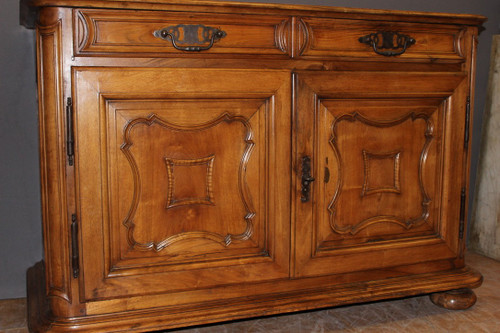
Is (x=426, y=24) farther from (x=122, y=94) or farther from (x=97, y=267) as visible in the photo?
(x=97, y=267)

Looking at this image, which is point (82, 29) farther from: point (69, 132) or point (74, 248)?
point (74, 248)

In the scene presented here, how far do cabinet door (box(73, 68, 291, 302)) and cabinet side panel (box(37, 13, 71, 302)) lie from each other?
46 mm

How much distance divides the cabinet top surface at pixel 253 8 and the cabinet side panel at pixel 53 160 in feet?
0.30

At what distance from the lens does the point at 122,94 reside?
4.40 feet

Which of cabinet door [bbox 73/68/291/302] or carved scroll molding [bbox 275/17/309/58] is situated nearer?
cabinet door [bbox 73/68/291/302]

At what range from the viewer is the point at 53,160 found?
1337mm

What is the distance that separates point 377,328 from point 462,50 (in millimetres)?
889

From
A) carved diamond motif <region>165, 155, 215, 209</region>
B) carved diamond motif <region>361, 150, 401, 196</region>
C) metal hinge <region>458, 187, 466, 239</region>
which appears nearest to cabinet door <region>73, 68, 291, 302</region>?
carved diamond motif <region>165, 155, 215, 209</region>

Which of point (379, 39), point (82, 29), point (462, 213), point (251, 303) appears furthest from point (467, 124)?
point (82, 29)

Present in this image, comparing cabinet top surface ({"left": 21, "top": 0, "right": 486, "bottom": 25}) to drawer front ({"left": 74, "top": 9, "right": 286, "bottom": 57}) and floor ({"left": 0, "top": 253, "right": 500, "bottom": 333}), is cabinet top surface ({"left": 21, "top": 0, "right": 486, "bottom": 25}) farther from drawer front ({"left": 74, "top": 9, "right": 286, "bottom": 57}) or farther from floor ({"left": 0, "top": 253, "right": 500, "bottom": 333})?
floor ({"left": 0, "top": 253, "right": 500, "bottom": 333})

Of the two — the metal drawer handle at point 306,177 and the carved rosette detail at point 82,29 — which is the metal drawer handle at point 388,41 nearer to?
the metal drawer handle at point 306,177

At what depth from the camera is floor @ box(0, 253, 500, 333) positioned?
167cm

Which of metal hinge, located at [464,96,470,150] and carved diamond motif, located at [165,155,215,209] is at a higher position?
metal hinge, located at [464,96,470,150]

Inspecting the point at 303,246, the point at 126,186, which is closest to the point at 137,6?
the point at 126,186
